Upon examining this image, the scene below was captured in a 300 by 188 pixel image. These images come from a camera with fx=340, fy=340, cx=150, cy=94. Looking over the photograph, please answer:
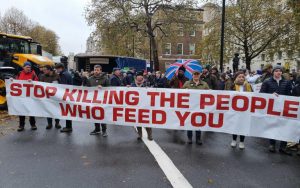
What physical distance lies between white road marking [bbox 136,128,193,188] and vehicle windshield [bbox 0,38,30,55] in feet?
33.8

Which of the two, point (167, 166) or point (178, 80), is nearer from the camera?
point (167, 166)

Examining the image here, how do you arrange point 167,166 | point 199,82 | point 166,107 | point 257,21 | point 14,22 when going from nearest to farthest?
point 167,166 → point 166,107 → point 199,82 → point 257,21 → point 14,22

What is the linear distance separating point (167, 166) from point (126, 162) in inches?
29.4

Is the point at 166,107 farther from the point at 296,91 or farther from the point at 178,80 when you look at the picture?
the point at 296,91

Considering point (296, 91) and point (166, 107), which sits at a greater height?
point (296, 91)

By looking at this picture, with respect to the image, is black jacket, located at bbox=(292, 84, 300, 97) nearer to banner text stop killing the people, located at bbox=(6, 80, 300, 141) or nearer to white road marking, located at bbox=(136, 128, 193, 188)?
banner text stop killing the people, located at bbox=(6, 80, 300, 141)

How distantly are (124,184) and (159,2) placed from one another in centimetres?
3305

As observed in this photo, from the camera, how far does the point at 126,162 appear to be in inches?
239

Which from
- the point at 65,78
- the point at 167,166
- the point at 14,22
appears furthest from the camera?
the point at 14,22

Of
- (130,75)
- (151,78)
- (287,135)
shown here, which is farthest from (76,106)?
(151,78)

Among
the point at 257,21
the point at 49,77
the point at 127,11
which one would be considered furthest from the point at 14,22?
the point at 49,77

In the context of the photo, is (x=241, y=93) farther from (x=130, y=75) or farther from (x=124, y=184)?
(x=130, y=75)

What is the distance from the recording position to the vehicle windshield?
49.6ft

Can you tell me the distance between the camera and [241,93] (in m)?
7.16
